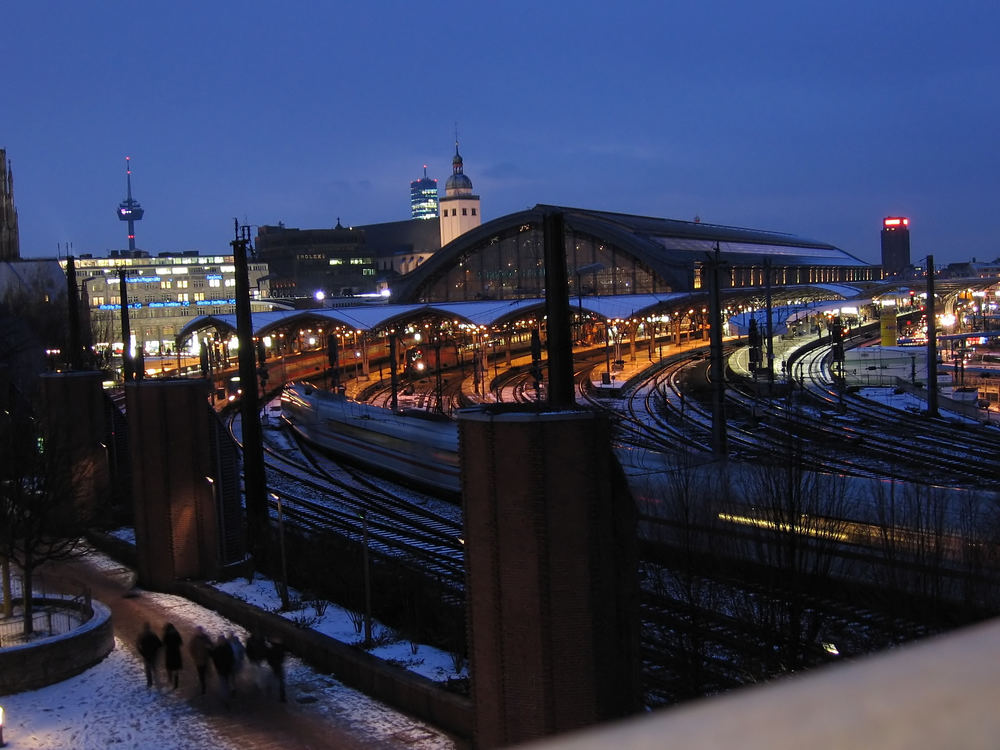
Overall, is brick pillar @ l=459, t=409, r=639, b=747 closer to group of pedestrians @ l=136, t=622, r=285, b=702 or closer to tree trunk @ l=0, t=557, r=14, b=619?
group of pedestrians @ l=136, t=622, r=285, b=702

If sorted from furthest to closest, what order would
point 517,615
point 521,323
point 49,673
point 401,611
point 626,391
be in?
point 521,323
point 626,391
point 401,611
point 49,673
point 517,615

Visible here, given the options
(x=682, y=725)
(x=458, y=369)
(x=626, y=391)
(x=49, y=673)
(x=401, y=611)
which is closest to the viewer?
(x=682, y=725)

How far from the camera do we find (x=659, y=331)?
79625 mm

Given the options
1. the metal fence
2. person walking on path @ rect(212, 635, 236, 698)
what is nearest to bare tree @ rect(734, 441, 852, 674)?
person walking on path @ rect(212, 635, 236, 698)

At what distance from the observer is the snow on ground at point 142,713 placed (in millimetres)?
11648

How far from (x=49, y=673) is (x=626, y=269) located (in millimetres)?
60183

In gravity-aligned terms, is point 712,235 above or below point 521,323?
above

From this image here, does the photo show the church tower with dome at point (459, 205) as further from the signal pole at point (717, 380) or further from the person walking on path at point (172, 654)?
the person walking on path at point (172, 654)

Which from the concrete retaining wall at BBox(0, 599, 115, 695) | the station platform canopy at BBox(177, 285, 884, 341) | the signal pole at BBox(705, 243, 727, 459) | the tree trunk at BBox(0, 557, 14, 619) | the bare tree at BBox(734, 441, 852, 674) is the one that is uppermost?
the station platform canopy at BBox(177, 285, 884, 341)

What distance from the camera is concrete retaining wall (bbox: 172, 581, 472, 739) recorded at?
1202cm

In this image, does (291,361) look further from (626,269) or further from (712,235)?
(712,235)

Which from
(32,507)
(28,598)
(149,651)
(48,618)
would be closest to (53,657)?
(149,651)

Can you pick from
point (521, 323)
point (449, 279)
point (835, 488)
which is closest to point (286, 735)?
point (835, 488)

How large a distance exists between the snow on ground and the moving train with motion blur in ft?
31.5
